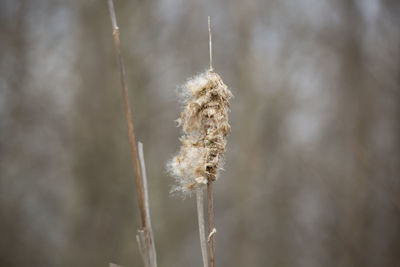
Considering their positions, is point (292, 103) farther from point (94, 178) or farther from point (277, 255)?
point (94, 178)

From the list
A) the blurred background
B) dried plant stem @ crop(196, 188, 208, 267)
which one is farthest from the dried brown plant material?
the blurred background

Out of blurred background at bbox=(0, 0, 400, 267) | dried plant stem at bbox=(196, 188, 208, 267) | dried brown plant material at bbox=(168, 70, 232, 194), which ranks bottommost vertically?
dried plant stem at bbox=(196, 188, 208, 267)

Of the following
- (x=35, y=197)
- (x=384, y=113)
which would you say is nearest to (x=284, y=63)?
(x=384, y=113)

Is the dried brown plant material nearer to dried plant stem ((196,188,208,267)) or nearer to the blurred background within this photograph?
dried plant stem ((196,188,208,267))

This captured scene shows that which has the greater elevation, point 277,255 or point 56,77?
point 56,77

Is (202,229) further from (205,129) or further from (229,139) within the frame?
(229,139)

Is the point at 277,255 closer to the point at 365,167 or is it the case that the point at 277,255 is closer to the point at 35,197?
the point at 365,167

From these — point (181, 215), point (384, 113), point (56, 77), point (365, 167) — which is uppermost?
point (56, 77)

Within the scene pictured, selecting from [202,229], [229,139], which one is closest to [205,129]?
[202,229]
